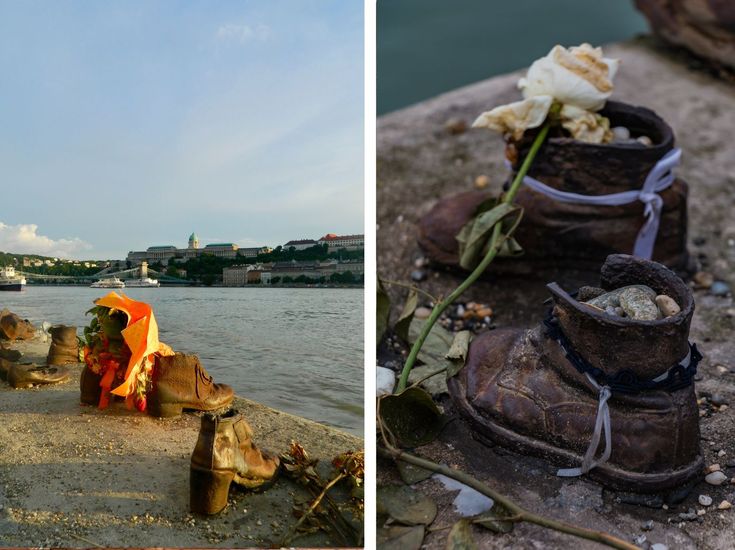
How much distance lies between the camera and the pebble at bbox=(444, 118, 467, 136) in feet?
10.7

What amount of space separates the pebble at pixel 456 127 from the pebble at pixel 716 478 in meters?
2.03

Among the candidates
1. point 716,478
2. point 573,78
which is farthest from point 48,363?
point 573,78

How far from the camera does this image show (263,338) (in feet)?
4.70

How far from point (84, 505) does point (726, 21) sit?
138 inches

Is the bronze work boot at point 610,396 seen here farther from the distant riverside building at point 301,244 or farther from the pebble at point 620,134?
the pebble at point 620,134

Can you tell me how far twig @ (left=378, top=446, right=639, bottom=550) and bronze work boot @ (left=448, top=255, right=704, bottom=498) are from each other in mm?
169

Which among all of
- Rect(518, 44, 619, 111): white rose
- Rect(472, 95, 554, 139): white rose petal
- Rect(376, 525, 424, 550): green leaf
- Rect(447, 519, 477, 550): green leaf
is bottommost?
Rect(376, 525, 424, 550): green leaf

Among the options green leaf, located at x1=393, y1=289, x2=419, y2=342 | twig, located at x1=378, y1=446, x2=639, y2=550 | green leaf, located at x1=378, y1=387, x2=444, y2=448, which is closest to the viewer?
twig, located at x1=378, y1=446, x2=639, y2=550

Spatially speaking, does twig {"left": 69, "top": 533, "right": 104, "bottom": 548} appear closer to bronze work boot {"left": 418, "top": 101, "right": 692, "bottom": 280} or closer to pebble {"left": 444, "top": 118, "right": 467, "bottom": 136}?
bronze work boot {"left": 418, "top": 101, "right": 692, "bottom": 280}

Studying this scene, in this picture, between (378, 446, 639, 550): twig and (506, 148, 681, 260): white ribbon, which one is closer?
(378, 446, 639, 550): twig

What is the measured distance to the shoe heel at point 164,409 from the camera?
1.42 m

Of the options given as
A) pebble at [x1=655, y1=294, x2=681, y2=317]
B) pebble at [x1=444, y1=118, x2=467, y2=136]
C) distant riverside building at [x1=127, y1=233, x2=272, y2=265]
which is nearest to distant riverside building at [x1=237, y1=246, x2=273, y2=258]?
distant riverside building at [x1=127, y1=233, x2=272, y2=265]

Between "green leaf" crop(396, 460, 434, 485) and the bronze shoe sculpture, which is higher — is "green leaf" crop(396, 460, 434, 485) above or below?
below

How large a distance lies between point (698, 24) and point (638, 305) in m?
2.83
